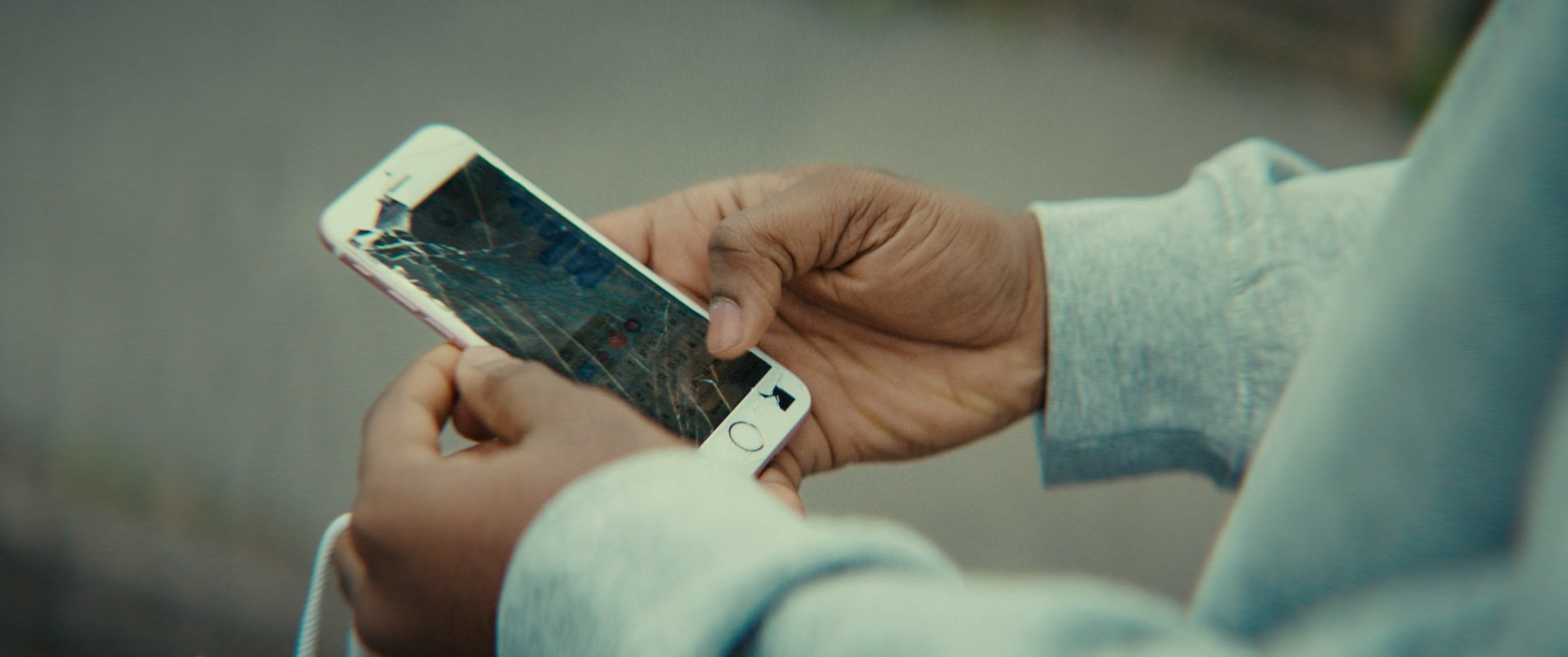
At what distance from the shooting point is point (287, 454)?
2.20 ft

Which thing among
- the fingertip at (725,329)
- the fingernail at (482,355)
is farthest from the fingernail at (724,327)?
the fingernail at (482,355)

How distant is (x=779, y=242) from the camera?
0.50 metres

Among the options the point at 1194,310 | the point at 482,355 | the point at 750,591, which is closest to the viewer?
the point at 750,591

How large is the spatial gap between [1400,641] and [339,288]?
0.77m

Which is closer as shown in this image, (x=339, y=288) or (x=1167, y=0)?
(x=339, y=288)

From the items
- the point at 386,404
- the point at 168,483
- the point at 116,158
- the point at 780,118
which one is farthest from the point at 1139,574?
the point at 116,158

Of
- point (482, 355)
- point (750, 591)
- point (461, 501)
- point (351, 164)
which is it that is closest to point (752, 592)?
point (750, 591)

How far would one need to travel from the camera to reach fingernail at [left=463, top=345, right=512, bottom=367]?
429mm

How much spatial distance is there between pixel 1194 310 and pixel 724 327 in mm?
339

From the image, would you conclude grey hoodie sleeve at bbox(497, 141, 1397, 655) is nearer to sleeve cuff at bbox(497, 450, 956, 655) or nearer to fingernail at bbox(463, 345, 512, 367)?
sleeve cuff at bbox(497, 450, 956, 655)

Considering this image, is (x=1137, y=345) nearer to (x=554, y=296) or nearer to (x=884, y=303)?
(x=884, y=303)

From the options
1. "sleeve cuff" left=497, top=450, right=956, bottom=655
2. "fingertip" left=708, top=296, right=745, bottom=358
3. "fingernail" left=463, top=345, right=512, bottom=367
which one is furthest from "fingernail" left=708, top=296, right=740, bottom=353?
"sleeve cuff" left=497, top=450, right=956, bottom=655

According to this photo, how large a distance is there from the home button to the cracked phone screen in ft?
0.04

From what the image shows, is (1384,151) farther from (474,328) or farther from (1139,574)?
(474,328)
